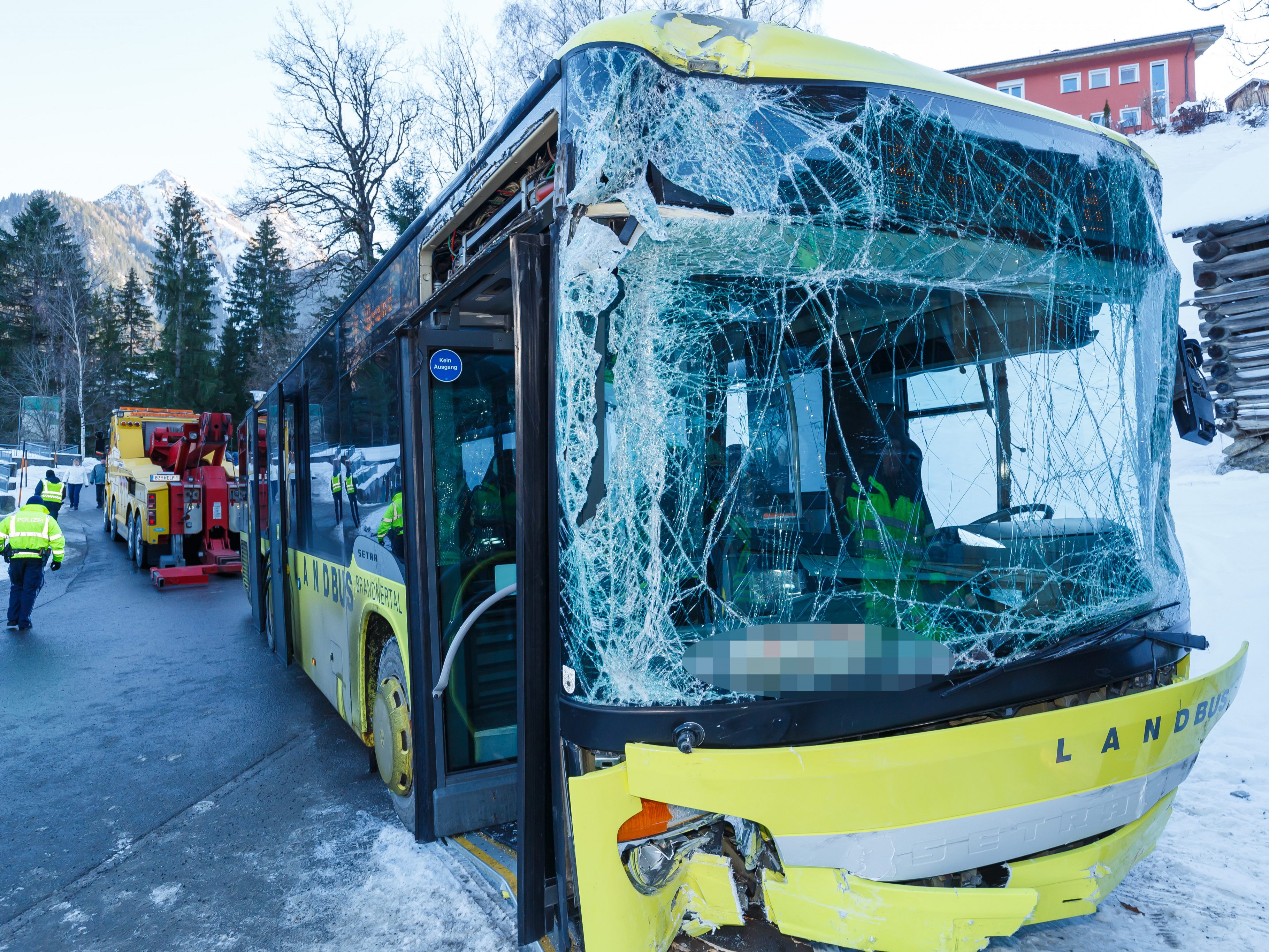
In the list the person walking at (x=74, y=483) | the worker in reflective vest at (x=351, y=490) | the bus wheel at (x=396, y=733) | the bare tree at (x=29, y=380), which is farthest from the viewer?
the bare tree at (x=29, y=380)

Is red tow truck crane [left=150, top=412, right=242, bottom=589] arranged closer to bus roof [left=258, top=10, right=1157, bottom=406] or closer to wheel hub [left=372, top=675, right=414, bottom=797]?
wheel hub [left=372, top=675, right=414, bottom=797]

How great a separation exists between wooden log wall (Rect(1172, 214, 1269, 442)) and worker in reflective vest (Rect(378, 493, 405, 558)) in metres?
10.8

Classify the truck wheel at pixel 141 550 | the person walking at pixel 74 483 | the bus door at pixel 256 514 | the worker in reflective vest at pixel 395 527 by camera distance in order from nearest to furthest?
the worker in reflective vest at pixel 395 527 → the bus door at pixel 256 514 → the truck wheel at pixel 141 550 → the person walking at pixel 74 483

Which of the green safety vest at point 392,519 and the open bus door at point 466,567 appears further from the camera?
the green safety vest at point 392,519

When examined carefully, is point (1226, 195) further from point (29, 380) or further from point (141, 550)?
point (29, 380)

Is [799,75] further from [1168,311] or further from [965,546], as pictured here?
[1168,311]

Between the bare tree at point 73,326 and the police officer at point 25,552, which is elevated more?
the bare tree at point 73,326

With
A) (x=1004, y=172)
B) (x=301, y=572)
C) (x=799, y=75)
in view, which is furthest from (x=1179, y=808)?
(x=301, y=572)

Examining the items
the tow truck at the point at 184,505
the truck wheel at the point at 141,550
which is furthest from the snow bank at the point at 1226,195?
the truck wheel at the point at 141,550

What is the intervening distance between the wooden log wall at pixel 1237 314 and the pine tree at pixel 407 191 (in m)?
18.9

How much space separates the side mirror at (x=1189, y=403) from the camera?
299cm

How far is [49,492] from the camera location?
33.6 ft

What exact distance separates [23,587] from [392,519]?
8.41 m

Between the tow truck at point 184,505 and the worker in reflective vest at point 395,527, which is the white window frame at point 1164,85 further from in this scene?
the worker in reflective vest at point 395,527
